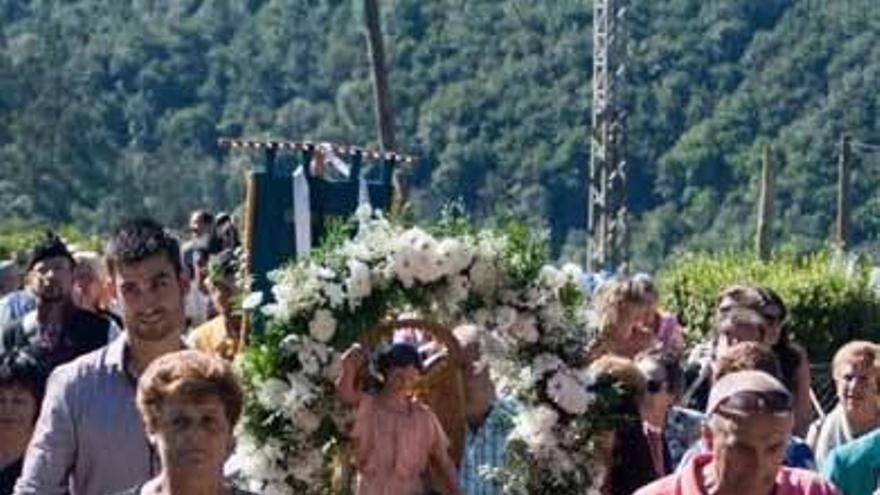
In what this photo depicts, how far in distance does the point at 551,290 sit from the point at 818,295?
13268 millimetres

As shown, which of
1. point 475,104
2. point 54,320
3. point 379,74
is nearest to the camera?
point 54,320

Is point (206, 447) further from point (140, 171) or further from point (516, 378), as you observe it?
point (140, 171)

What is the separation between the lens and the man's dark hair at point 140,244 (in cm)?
789

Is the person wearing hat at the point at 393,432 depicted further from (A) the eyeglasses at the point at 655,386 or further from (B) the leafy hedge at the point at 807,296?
(B) the leafy hedge at the point at 807,296

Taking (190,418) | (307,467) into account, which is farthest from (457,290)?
(190,418)

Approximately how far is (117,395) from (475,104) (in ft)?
192

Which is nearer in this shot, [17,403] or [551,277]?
[17,403]

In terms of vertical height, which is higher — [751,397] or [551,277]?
[751,397]

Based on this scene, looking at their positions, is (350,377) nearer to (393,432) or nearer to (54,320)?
(393,432)

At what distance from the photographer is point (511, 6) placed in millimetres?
72625

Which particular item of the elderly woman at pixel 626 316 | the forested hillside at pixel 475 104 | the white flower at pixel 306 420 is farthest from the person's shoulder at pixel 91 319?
the forested hillside at pixel 475 104

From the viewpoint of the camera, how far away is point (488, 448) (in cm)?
1086

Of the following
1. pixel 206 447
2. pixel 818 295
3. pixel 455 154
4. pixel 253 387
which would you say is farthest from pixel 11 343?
pixel 455 154

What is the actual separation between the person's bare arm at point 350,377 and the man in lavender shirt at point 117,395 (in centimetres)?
232
